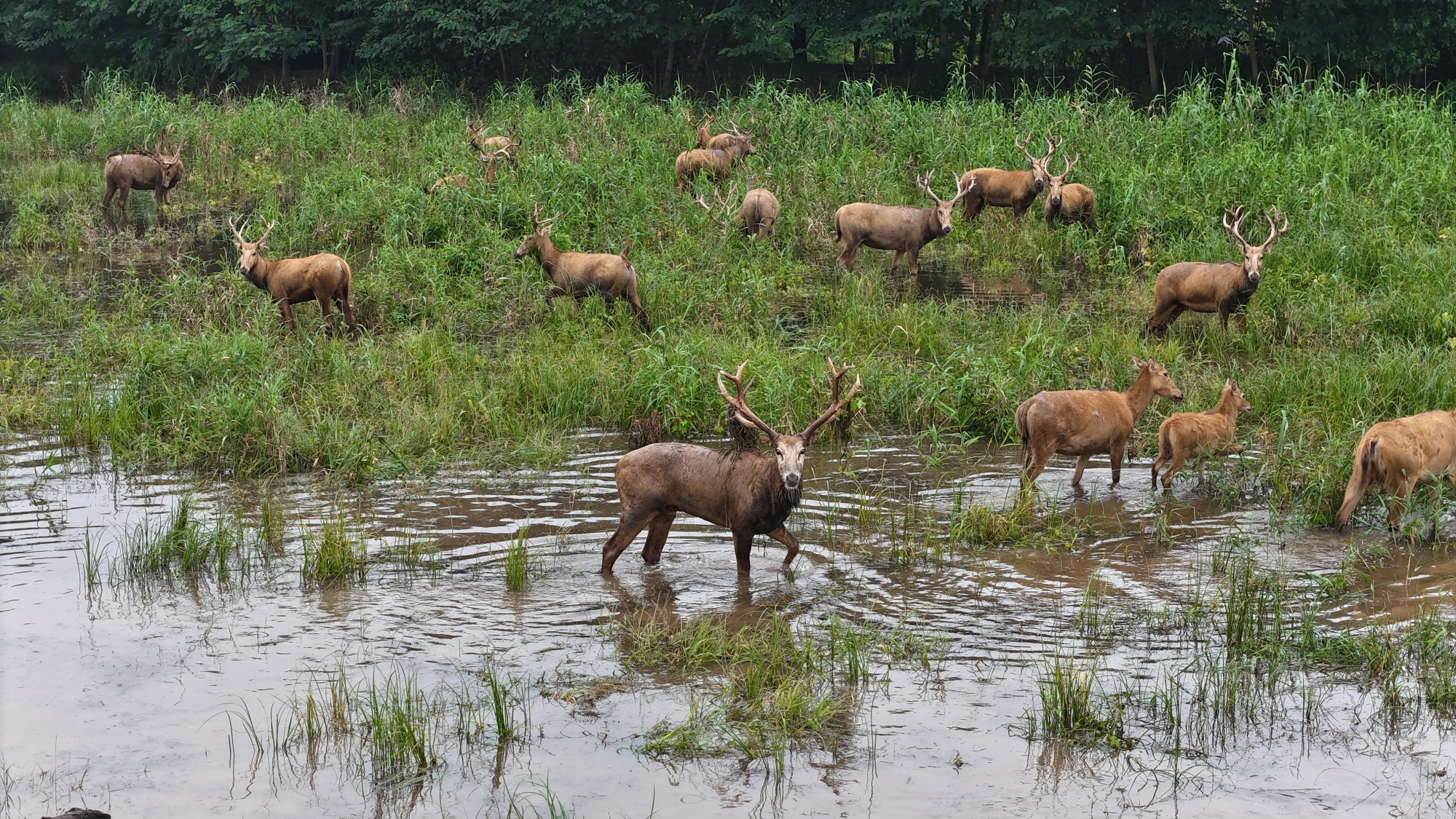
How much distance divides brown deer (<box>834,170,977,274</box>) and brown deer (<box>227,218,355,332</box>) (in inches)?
214

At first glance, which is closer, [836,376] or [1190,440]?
[836,376]

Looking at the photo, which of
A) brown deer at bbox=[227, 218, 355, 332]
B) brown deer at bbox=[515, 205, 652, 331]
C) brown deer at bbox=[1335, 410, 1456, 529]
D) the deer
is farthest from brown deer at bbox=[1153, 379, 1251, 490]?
the deer

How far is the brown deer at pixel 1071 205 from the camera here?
16.5 meters

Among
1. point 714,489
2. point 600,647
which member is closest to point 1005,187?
point 714,489

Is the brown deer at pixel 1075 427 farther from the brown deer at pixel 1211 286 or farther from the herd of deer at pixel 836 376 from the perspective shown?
the brown deer at pixel 1211 286

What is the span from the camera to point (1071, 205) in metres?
16.5

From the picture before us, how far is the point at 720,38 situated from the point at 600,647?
1093 inches

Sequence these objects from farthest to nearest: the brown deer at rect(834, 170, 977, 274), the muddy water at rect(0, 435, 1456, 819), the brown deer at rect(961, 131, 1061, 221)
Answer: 1. the brown deer at rect(961, 131, 1061, 221)
2. the brown deer at rect(834, 170, 977, 274)
3. the muddy water at rect(0, 435, 1456, 819)

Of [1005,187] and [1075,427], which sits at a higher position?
[1005,187]

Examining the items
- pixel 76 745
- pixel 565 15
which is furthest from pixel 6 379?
pixel 565 15

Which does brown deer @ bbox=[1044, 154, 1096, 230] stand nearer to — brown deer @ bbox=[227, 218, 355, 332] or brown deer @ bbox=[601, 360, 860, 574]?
brown deer @ bbox=[227, 218, 355, 332]

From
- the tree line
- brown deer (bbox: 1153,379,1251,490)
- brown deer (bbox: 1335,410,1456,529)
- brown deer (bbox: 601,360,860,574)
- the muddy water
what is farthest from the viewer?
the tree line

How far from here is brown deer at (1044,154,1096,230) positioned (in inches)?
651

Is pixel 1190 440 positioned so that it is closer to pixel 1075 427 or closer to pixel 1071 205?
pixel 1075 427
